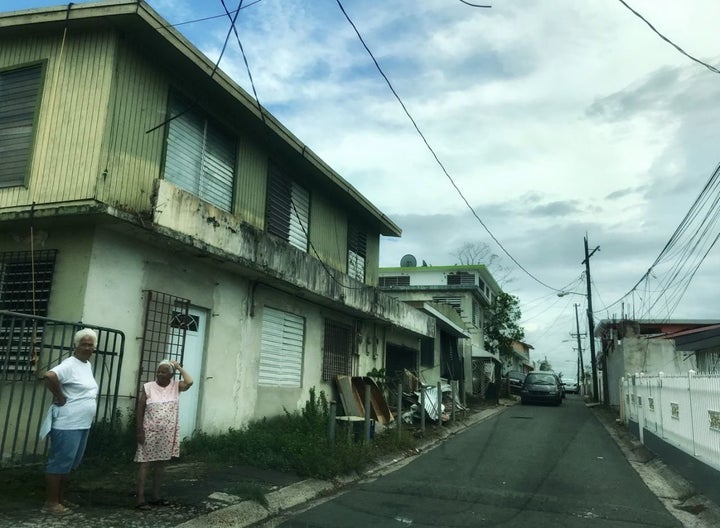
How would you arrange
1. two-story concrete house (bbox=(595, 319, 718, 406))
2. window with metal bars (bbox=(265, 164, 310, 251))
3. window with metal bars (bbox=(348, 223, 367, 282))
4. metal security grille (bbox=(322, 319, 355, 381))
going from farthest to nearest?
two-story concrete house (bbox=(595, 319, 718, 406))
window with metal bars (bbox=(348, 223, 367, 282))
metal security grille (bbox=(322, 319, 355, 381))
window with metal bars (bbox=(265, 164, 310, 251))

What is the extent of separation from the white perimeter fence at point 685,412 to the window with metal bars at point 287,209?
26.2ft

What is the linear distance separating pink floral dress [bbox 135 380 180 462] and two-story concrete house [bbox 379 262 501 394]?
667 inches

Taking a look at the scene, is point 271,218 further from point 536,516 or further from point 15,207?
point 536,516

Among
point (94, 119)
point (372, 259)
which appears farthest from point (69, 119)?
point (372, 259)

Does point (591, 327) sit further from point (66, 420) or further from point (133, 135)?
point (66, 420)

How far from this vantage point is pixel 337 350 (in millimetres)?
15234

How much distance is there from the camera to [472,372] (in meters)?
33.0

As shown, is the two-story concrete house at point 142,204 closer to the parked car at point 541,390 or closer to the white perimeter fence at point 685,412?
the white perimeter fence at point 685,412

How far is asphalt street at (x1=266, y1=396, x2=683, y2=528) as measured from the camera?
6.40 metres

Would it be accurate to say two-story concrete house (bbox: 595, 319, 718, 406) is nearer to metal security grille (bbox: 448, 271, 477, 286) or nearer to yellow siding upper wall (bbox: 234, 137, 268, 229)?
metal security grille (bbox: 448, 271, 477, 286)

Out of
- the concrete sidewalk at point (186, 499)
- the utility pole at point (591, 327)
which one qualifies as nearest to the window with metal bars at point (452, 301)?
the utility pole at point (591, 327)

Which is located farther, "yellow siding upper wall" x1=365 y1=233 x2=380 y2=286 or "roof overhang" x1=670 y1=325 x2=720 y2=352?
"yellow siding upper wall" x1=365 y1=233 x2=380 y2=286

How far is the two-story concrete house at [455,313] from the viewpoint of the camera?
25.0m

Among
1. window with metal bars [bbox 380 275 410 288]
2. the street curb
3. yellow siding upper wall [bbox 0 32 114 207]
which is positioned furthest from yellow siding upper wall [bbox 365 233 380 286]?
window with metal bars [bbox 380 275 410 288]
